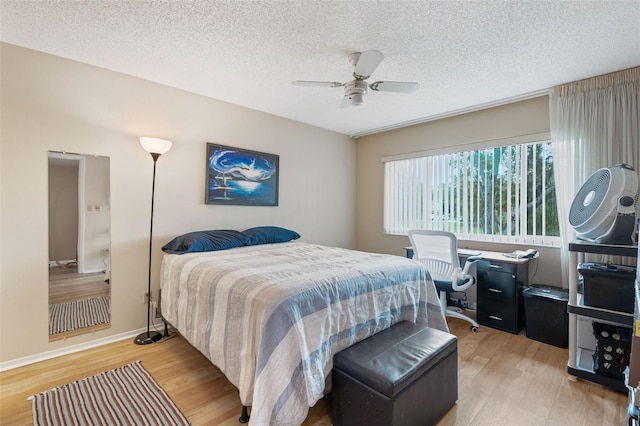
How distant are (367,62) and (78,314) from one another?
323 centimetres

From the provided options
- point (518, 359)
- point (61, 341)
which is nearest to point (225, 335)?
point (61, 341)

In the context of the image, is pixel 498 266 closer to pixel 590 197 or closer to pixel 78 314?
pixel 590 197

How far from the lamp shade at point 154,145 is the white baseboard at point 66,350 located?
1.77 metres

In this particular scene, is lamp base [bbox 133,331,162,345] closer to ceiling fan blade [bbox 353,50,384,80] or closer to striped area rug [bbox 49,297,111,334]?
striped area rug [bbox 49,297,111,334]

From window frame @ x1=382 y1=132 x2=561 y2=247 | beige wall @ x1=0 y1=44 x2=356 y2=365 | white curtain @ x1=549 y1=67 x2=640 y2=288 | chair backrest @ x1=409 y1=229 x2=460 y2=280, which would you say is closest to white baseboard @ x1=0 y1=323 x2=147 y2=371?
beige wall @ x1=0 y1=44 x2=356 y2=365

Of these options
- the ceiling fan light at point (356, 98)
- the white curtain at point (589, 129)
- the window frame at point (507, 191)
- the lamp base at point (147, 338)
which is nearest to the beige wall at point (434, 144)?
the window frame at point (507, 191)

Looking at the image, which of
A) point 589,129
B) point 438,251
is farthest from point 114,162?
point 589,129

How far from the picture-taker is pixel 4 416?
5.55ft

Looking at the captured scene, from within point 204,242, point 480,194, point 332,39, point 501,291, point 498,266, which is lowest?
point 501,291

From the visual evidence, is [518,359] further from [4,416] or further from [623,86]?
[4,416]

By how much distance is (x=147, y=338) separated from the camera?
8.77ft

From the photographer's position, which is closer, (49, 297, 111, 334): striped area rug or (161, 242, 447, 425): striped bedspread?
(161, 242, 447, 425): striped bedspread

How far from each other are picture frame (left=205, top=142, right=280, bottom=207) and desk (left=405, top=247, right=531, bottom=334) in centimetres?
262

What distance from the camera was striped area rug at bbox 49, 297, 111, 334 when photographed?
2439mm
